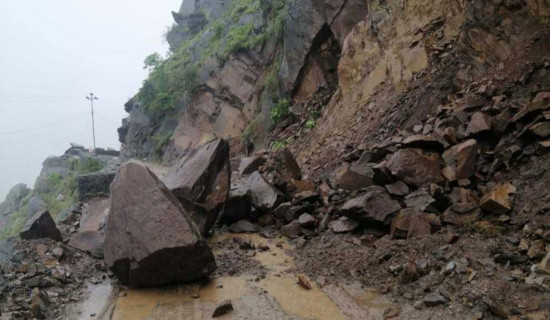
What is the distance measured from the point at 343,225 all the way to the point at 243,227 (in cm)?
216

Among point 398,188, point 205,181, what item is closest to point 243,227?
point 205,181

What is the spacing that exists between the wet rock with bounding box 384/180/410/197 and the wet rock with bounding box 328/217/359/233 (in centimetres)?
72

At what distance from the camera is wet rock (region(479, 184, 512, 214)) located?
496 centimetres

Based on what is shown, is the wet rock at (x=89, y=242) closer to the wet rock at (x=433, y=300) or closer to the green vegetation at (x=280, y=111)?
the wet rock at (x=433, y=300)

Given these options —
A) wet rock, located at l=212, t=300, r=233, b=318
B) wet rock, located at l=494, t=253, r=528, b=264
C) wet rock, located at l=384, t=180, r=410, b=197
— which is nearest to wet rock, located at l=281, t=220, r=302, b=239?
wet rock, located at l=384, t=180, r=410, b=197

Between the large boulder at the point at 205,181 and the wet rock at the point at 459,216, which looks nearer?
the wet rock at the point at 459,216

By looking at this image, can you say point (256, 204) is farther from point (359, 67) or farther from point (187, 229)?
point (359, 67)

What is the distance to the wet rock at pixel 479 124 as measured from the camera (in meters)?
6.11

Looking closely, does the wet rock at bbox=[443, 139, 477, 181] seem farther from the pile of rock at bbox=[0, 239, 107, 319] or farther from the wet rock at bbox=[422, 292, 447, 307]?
the pile of rock at bbox=[0, 239, 107, 319]

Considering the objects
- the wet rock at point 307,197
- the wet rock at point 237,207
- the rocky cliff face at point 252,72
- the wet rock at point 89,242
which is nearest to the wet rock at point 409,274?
the wet rock at point 307,197

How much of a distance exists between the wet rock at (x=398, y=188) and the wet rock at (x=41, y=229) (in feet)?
17.5

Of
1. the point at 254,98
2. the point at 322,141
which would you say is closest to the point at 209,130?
the point at 254,98

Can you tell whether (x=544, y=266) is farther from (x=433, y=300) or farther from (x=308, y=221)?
(x=308, y=221)

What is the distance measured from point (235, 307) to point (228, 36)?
670 inches
